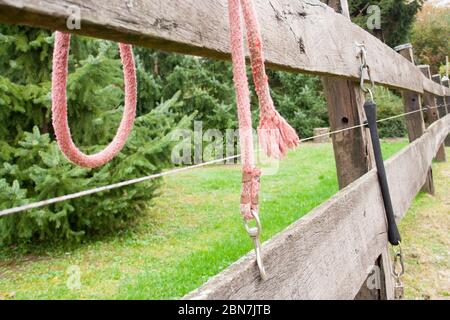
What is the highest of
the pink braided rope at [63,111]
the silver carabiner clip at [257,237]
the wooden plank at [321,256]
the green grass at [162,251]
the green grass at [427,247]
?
the pink braided rope at [63,111]

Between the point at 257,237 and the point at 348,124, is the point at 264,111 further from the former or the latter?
the point at 348,124

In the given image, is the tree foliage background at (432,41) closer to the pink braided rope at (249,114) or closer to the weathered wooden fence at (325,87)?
the weathered wooden fence at (325,87)

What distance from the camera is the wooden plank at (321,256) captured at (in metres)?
0.83

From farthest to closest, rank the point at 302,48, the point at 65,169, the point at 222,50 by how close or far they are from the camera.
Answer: the point at 65,169 → the point at 302,48 → the point at 222,50

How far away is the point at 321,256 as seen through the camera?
3.89ft

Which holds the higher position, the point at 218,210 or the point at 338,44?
the point at 338,44

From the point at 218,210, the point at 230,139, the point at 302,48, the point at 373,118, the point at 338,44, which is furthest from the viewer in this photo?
the point at 230,139

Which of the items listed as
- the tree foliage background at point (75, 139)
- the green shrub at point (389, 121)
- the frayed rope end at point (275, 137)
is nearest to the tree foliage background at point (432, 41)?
the green shrub at point (389, 121)

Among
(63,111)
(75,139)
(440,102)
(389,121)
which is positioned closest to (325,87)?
(63,111)

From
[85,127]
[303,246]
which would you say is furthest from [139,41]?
[85,127]

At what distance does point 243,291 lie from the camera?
0.81 metres
